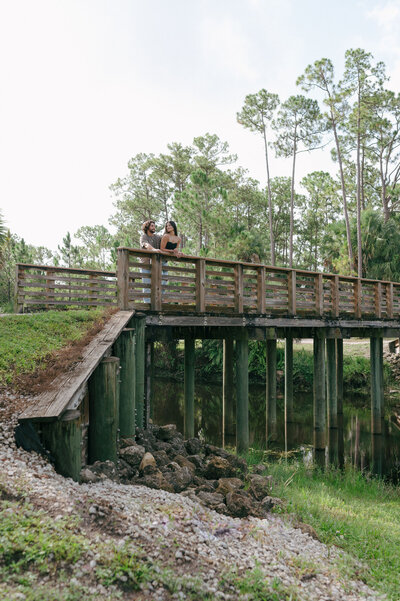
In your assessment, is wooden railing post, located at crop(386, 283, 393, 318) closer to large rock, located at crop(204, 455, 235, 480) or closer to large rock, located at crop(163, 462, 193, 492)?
large rock, located at crop(204, 455, 235, 480)

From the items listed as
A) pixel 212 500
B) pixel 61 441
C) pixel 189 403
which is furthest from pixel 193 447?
pixel 189 403

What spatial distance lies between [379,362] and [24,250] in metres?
27.8

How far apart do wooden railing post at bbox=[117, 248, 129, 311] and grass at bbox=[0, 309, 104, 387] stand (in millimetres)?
514

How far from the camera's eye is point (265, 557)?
11.1 ft

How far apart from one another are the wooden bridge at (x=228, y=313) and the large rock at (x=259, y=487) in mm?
1828

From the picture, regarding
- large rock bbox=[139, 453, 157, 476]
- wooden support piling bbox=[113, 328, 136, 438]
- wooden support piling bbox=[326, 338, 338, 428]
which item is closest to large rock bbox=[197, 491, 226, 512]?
large rock bbox=[139, 453, 157, 476]

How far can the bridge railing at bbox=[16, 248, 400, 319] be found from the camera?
27.2 feet

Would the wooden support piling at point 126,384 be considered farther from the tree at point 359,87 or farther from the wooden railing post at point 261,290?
the tree at point 359,87

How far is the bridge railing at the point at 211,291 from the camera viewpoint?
27.2 feet

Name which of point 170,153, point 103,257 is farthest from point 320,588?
point 103,257

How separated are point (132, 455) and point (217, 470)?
1.28 metres

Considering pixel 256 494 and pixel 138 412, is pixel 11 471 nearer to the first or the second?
pixel 256 494

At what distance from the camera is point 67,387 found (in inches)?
153

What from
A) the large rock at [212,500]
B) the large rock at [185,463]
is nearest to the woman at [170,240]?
the large rock at [185,463]
